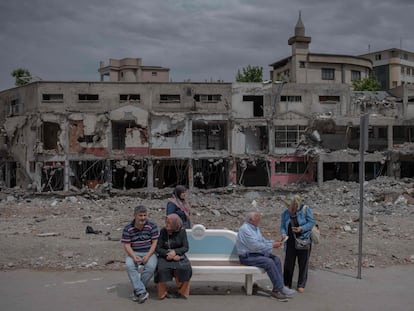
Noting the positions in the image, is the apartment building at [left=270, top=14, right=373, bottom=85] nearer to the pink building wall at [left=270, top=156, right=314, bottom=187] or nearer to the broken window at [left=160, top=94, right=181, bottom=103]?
the pink building wall at [left=270, top=156, right=314, bottom=187]

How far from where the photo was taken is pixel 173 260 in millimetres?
6672

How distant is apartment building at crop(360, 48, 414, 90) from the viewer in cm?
7250

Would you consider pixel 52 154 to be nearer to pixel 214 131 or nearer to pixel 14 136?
pixel 14 136

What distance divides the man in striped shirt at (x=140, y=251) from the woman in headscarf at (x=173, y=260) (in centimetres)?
11

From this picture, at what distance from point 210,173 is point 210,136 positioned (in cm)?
322

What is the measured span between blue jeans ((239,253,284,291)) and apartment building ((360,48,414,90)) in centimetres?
7036

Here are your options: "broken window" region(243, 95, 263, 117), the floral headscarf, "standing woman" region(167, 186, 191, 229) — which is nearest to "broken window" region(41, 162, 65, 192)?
"broken window" region(243, 95, 263, 117)

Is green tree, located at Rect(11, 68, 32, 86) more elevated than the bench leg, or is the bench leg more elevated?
green tree, located at Rect(11, 68, 32, 86)

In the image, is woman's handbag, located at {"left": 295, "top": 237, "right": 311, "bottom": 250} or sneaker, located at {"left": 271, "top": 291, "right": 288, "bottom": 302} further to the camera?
woman's handbag, located at {"left": 295, "top": 237, "right": 311, "bottom": 250}

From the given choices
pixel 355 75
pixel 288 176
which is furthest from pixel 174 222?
pixel 355 75

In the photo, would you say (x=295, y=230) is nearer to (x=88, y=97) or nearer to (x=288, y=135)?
(x=288, y=135)

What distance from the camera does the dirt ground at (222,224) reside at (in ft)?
30.0

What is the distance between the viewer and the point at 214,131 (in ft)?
Answer: 136

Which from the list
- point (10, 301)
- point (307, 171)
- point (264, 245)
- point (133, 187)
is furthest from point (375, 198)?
point (10, 301)
